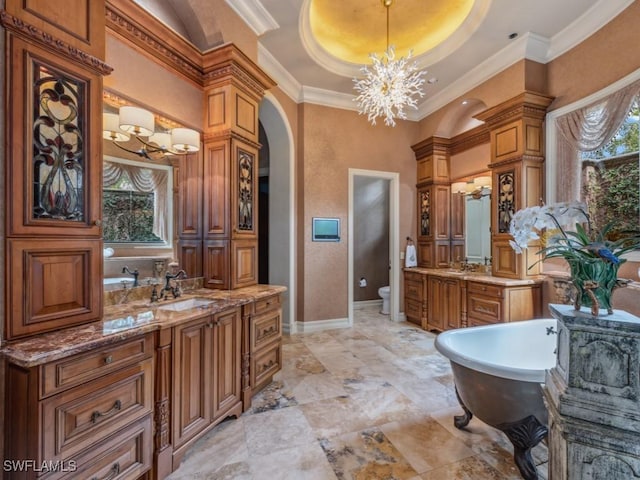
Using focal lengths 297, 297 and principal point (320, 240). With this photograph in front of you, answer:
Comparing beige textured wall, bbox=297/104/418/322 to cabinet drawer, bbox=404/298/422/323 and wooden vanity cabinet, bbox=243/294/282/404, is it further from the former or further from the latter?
wooden vanity cabinet, bbox=243/294/282/404

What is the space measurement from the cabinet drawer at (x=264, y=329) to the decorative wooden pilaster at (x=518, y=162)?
2.87 m

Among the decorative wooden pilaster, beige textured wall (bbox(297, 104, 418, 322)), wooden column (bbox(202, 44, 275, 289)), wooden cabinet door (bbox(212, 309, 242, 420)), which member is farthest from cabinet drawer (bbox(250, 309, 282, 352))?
the decorative wooden pilaster

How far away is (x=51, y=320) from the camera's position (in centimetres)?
149

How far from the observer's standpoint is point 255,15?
9.75 ft

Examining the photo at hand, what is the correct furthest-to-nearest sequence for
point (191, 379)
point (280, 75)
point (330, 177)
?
point (330, 177) → point (280, 75) → point (191, 379)

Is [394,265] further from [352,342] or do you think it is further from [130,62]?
[130,62]

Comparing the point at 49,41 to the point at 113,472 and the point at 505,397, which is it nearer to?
the point at 113,472

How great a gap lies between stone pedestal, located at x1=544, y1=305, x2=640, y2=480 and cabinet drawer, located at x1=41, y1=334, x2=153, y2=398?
6.18 feet

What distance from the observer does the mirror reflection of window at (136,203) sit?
7.36 ft

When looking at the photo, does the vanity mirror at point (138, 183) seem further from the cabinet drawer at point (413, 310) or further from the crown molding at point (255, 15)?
the cabinet drawer at point (413, 310)

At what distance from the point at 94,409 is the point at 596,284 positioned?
85.7 inches

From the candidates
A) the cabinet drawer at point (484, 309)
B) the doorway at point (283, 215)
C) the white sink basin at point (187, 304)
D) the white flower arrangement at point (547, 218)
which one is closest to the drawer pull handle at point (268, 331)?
the white sink basin at point (187, 304)

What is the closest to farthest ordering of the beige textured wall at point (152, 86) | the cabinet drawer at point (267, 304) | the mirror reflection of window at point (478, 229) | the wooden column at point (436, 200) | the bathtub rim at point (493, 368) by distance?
the bathtub rim at point (493, 368)
the beige textured wall at point (152, 86)
the cabinet drawer at point (267, 304)
the mirror reflection of window at point (478, 229)
the wooden column at point (436, 200)

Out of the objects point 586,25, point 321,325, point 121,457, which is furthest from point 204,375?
point 586,25
